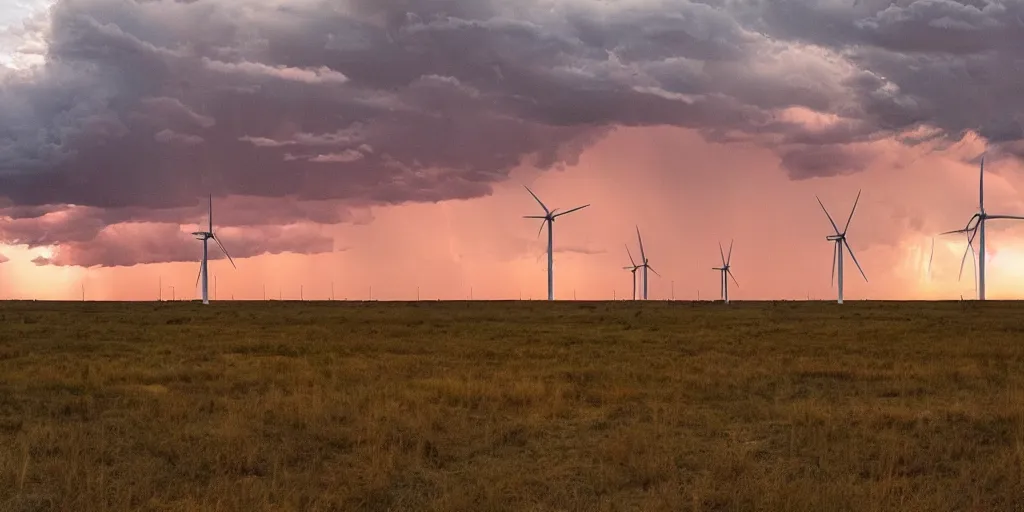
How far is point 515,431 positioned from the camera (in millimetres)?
19703

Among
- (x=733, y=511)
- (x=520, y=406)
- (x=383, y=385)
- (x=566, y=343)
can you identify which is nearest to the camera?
(x=733, y=511)

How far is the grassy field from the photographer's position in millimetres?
14078

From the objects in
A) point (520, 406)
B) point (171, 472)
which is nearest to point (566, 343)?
point (520, 406)

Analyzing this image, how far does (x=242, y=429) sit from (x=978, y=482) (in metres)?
14.4

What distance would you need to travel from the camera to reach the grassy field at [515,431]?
14078 mm

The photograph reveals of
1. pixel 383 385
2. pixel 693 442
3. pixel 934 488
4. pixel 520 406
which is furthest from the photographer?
pixel 383 385

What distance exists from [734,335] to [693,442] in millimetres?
36185

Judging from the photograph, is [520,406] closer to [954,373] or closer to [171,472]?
[171,472]

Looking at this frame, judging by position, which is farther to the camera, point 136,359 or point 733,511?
point 136,359

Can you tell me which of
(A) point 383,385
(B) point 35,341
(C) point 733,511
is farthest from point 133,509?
(B) point 35,341

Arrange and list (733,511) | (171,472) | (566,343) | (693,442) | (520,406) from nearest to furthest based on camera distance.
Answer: (733,511)
(171,472)
(693,442)
(520,406)
(566,343)

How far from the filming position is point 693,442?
18250mm

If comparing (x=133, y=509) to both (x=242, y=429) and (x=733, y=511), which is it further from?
(x=733, y=511)

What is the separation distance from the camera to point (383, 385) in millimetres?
27656
